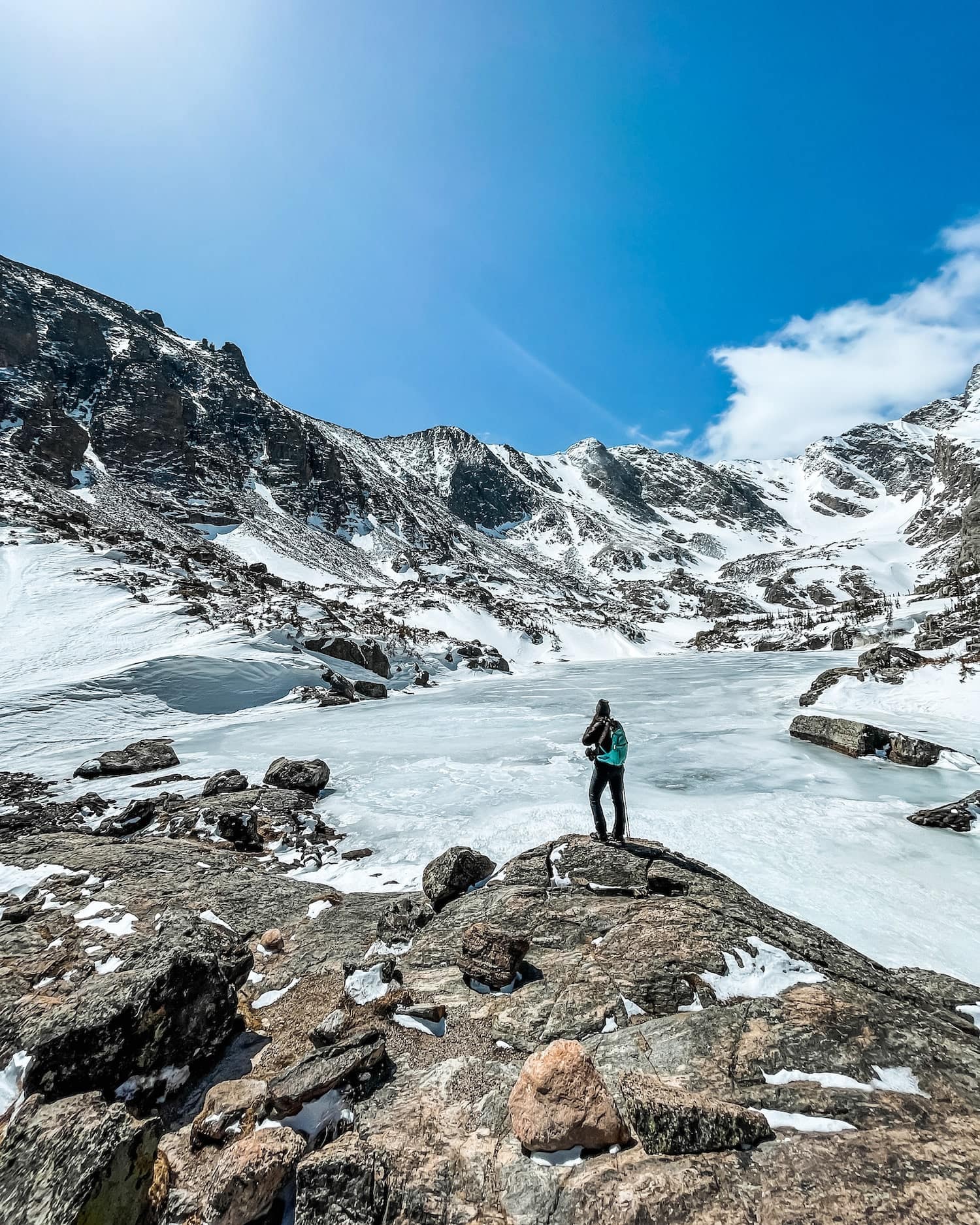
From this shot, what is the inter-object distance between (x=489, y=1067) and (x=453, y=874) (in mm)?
2887

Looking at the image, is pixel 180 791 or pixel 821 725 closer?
pixel 180 791

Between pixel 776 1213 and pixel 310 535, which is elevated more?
pixel 310 535

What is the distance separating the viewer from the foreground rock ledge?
2.52 m

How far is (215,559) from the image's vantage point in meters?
41.8

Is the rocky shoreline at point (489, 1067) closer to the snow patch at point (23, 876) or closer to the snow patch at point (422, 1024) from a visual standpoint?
the snow patch at point (422, 1024)

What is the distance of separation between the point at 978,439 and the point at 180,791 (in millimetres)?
163994

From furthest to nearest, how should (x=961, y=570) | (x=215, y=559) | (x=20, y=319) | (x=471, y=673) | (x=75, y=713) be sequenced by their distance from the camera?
(x=20, y=319) → (x=961, y=570) → (x=215, y=559) → (x=471, y=673) → (x=75, y=713)

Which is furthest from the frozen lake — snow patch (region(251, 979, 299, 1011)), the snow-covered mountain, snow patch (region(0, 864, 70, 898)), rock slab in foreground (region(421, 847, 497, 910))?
the snow-covered mountain

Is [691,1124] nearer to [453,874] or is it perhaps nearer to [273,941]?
[453,874]

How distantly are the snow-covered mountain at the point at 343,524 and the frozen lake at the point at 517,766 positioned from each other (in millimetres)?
5478

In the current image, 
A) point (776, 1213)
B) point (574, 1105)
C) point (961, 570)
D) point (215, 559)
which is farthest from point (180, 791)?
point (961, 570)

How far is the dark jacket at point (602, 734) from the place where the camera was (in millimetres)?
7348

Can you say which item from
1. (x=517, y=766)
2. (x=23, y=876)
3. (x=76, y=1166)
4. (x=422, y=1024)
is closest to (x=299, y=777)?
(x=23, y=876)

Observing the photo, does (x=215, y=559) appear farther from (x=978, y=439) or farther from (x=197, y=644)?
(x=978, y=439)
